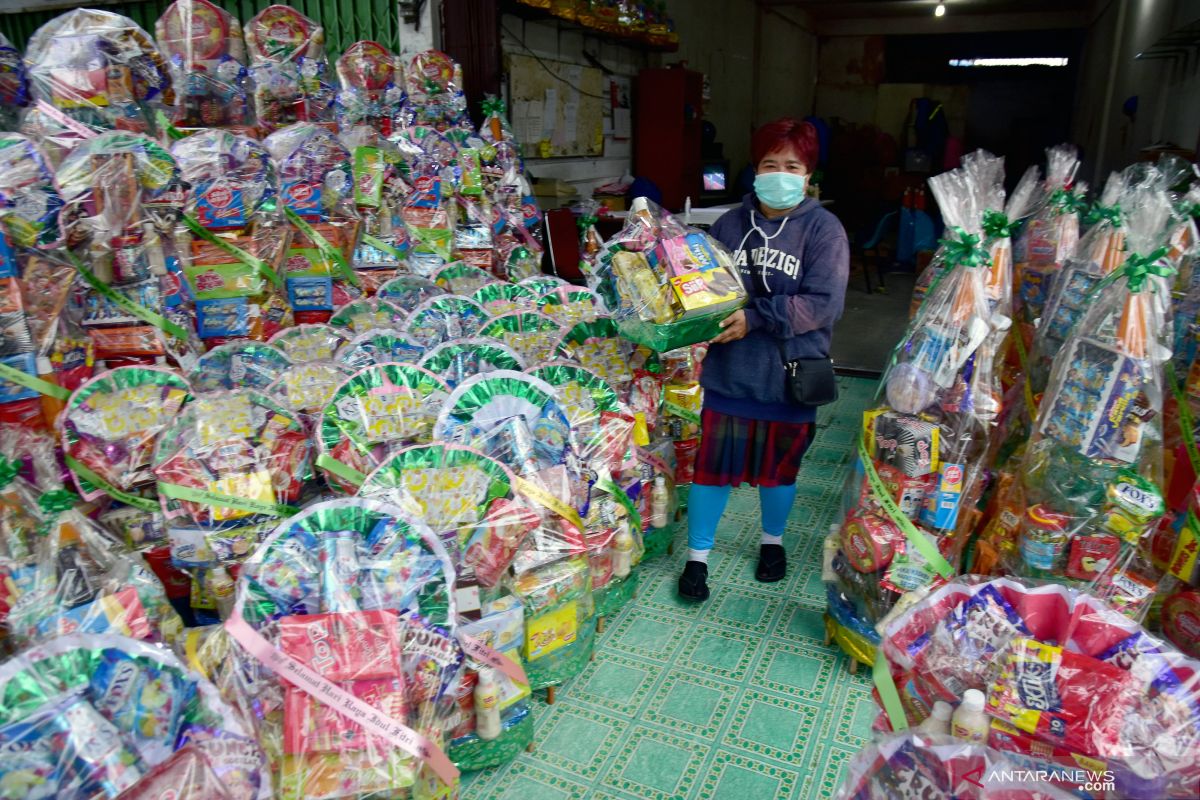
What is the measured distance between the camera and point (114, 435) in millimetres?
1856

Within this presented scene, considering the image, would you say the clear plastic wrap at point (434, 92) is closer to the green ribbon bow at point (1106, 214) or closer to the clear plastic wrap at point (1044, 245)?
the clear plastic wrap at point (1044, 245)

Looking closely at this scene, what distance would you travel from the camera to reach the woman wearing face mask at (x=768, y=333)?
2.15m

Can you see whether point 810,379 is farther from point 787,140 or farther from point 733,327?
point 787,140

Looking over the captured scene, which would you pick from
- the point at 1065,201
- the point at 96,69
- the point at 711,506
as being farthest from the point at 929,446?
the point at 96,69

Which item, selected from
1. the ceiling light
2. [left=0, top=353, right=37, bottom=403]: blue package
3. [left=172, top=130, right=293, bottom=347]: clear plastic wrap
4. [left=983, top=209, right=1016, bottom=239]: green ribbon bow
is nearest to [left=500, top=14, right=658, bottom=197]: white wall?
[left=172, top=130, right=293, bottom=347]: clear plastic wrap

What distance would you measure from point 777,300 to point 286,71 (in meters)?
2.59

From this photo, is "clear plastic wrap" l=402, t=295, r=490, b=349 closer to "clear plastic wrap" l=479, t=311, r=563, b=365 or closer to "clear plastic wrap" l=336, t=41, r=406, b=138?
"clear plastic wrap" l=479, t=311, r=563, b=365

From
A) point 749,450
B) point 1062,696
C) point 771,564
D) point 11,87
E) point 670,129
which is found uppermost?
point 670,129

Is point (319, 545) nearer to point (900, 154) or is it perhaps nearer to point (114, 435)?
point (114, 435)

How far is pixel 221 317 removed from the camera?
274 cm

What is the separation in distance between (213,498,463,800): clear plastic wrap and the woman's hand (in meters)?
1.08

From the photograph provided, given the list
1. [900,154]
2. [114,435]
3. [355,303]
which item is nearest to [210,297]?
[355,303]

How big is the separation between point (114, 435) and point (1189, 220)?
3.32 m

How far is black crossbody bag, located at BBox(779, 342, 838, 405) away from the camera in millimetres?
2184
